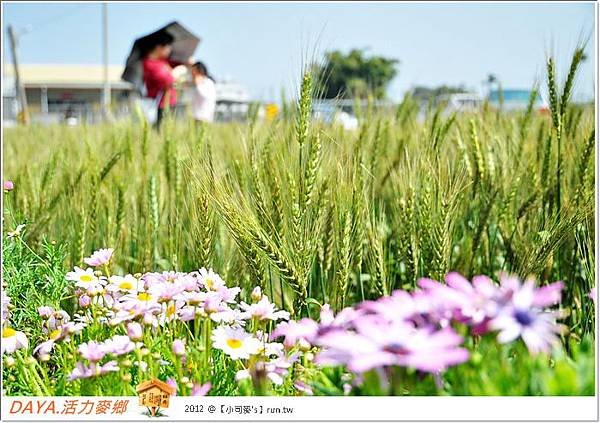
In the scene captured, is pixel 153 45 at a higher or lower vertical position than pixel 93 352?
higher

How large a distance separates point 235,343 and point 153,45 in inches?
175

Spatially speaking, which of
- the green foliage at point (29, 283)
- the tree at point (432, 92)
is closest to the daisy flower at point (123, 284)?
the green foliage at point (29, 283)

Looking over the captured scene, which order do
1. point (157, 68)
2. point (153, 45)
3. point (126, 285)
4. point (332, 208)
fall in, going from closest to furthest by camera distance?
point (126, 285), point (332, 208), point (157, 68), point (153, 45)

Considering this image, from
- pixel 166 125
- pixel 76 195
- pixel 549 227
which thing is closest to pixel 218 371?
pixel 549 227

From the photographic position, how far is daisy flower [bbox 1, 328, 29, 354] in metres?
0.99

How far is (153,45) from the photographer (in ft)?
16.8

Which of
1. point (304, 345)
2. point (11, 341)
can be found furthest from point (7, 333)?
point (304, 345)

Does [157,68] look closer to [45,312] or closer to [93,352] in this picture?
[45,312]

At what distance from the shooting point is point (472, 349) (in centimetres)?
74

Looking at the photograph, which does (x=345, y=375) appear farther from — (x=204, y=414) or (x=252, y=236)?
(x=252, y=236)

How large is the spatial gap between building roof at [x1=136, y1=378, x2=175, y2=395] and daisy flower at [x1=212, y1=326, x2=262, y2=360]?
81 millimetres

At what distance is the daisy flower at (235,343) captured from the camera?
0.93 m

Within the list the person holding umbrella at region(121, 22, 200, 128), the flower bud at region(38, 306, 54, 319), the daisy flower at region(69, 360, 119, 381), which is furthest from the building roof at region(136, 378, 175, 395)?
the person holding umbrella at region(121, 22, 200, 128)

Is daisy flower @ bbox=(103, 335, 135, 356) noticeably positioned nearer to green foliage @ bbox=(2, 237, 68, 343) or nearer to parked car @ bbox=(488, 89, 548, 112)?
green foliage @ bbox=(2, 237, 68, 343)
